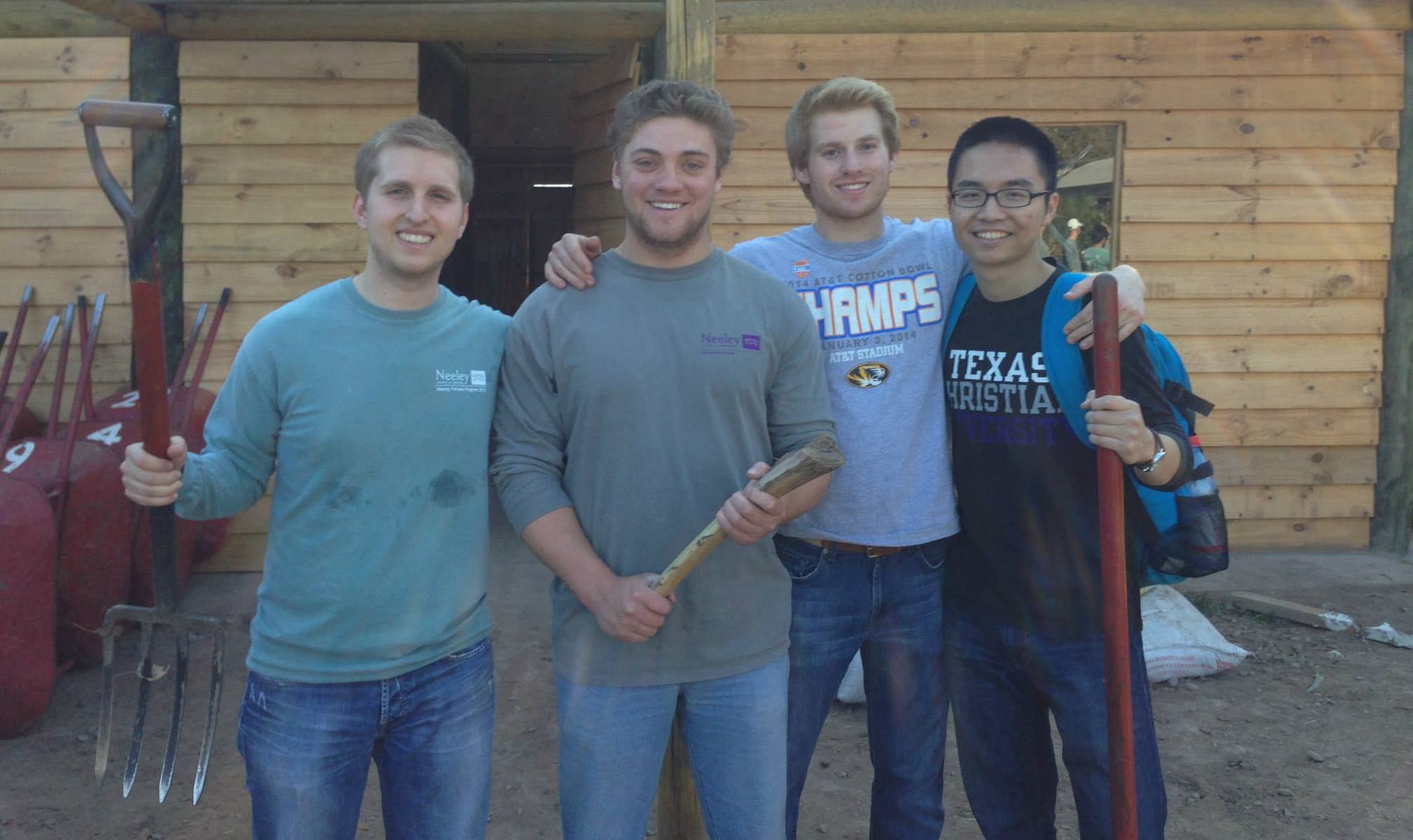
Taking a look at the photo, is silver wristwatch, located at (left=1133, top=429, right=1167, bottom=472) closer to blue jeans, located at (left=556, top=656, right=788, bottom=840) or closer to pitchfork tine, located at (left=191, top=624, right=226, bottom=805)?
blue jeans, located at (left=556, top=656, right=788, bottom=840)

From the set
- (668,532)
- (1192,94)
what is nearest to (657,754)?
(668,532)

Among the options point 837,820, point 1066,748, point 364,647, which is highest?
point 364,647

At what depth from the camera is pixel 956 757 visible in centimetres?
407

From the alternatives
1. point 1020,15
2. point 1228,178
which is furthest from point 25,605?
point 1228,178

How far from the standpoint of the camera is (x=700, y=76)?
11.8ft

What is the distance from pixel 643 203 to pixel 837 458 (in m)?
0.66

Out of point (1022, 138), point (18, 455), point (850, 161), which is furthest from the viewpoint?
point (18, 455)

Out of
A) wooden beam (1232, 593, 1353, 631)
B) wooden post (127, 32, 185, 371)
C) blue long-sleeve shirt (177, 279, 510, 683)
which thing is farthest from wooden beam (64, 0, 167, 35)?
wooden beam (1232, 593, 1353, 631)

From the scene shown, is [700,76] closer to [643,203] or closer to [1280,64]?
[643,203]

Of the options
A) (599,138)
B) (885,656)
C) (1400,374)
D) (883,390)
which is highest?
(599,138)

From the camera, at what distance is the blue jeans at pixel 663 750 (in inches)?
82.5

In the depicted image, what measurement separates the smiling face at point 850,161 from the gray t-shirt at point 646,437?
459 mm

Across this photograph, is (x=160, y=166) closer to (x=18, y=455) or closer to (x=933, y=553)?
(x=18, y=455)

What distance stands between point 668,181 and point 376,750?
1294 mm
